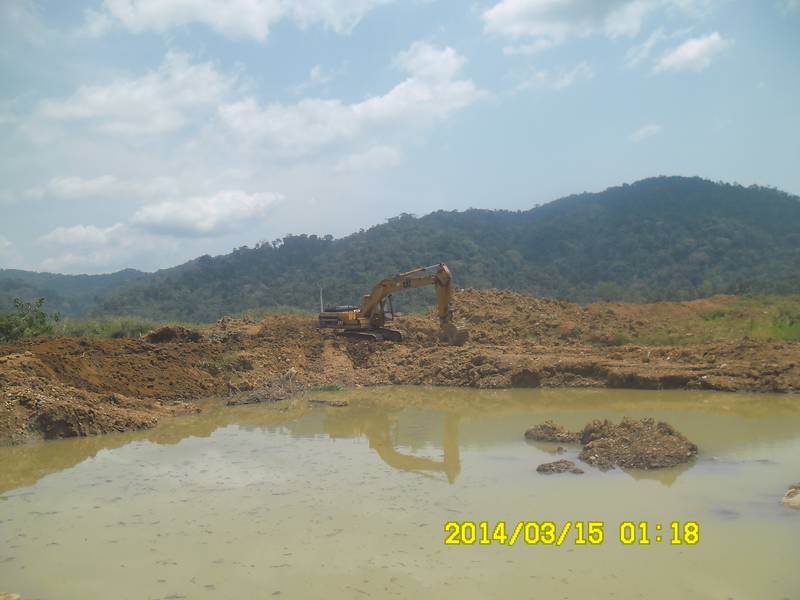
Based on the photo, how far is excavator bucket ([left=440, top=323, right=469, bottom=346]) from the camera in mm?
16766

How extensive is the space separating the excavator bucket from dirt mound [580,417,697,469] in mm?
8706

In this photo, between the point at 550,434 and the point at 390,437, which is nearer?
the point at 550,434

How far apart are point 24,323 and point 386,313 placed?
11.0 meters

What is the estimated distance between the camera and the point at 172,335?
18.6 m

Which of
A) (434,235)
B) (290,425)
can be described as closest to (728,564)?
(290,425)

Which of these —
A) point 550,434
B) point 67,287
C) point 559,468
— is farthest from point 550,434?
point 67,287

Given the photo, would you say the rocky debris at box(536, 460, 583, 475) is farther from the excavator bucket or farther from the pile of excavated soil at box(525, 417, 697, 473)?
the excavator bucket

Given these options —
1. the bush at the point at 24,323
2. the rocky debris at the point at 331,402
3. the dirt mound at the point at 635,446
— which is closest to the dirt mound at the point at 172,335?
the bush at the point at 24,323

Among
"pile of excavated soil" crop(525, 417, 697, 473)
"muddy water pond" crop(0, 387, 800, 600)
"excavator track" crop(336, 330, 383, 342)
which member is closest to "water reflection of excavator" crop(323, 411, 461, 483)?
"muddy water pond" crop(0, 387, 800, 600)

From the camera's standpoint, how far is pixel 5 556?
215 inches

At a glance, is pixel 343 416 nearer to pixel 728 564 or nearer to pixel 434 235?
pixel 728 564

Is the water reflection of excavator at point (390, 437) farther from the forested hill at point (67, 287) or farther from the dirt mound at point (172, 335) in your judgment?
the forested hill at point (67, 287)

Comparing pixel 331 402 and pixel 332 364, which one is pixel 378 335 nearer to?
pixel 332 364
